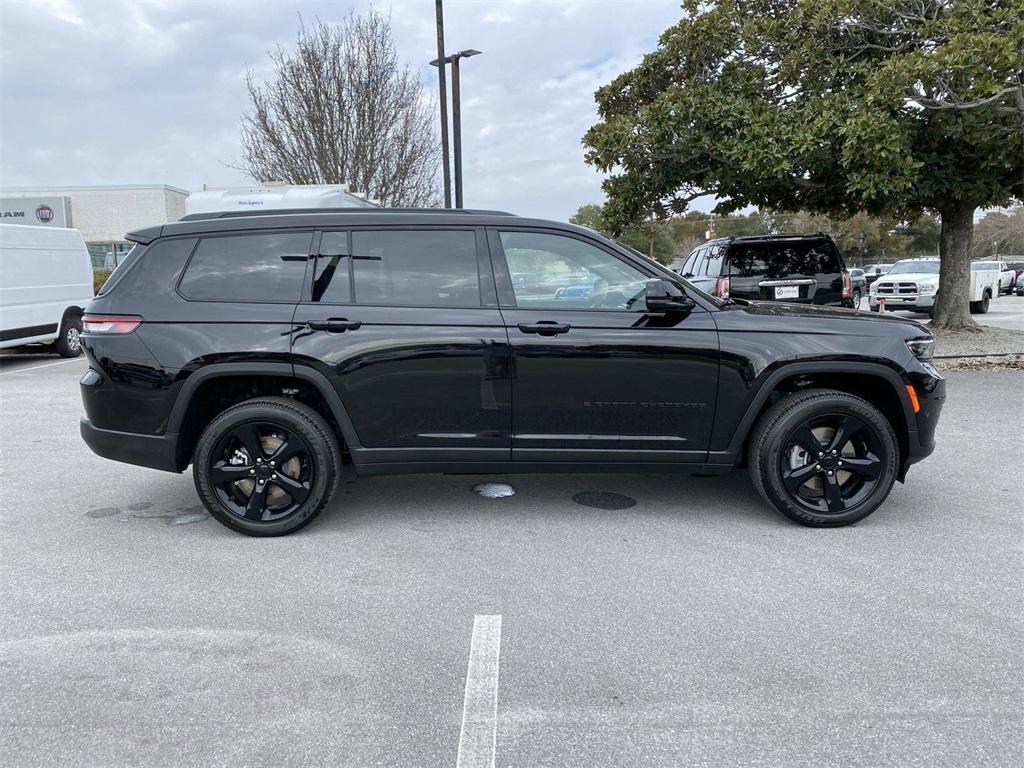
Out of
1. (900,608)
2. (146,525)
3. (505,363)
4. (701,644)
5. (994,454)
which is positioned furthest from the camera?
(994,454)

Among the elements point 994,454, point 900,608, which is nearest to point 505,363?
point 900,608

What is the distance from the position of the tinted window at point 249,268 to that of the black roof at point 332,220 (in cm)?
7

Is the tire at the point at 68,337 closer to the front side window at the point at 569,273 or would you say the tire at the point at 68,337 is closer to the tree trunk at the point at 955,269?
the front side window at the point at 569,273

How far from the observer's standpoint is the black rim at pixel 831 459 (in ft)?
14.2

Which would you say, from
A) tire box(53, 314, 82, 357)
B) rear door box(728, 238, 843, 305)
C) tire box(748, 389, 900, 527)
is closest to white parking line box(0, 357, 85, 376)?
tire box(53, 314, 82, 357)

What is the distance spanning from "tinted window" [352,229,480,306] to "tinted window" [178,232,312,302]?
0.35 m

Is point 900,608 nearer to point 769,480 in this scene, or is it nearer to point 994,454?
point 769,480

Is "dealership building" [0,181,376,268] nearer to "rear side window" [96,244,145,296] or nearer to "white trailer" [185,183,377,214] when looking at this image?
"white trailer" [185,183,377,214]

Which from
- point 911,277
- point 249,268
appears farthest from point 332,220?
point 911,277

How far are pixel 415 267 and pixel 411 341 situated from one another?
451 mm

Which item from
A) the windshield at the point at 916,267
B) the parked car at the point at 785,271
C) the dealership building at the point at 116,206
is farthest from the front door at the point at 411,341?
the dealership building at the point at 116,206

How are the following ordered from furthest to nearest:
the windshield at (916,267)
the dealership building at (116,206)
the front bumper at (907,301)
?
the dealership building at (116,206), the windshield at (916,267), the front bumper at (907,301)

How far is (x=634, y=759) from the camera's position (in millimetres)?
2361

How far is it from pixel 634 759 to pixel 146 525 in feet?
11.2
